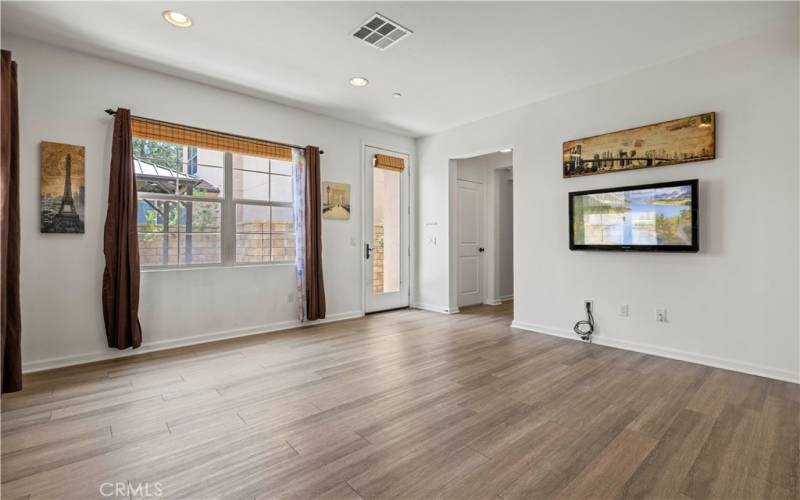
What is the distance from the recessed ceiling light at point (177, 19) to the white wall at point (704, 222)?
2800 millimetres

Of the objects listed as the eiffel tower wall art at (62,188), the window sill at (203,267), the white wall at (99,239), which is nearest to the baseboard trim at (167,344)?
the white wall at (99,239)

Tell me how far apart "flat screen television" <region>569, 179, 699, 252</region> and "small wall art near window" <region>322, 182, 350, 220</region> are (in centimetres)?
283

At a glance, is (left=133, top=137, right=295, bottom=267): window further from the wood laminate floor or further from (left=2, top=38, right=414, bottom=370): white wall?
the wood laminate floor

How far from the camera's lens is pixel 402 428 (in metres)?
2.14

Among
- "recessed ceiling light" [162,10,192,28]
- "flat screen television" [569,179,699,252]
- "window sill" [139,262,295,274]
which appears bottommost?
"window sill" [139,262,295,274]

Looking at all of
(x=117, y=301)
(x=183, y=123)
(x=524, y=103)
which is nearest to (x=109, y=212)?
(x=117, y=301)

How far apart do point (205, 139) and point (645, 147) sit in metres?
4.42

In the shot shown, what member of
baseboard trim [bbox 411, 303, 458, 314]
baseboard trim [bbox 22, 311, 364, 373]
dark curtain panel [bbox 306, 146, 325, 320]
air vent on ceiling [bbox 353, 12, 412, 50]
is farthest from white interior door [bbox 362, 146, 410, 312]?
air vent on ceiling [bbox 353, 12, 412, 50]

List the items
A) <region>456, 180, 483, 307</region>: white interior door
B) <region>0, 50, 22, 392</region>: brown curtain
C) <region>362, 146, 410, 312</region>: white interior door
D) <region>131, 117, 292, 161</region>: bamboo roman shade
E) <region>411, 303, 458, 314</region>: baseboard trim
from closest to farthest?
<region>0, 50, 22, 392</region>: brown curtain
<region>131, 117, 292, 161</region>: bamboo roman shade
<region>362, 146, 410, 312</region>: white interior door
<region>411, 303, 458, 314</region>: baseboard trim
<region>456, 180, 483, 307</region>: white interior door

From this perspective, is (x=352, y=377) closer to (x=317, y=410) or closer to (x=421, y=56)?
(x=317, y=410)

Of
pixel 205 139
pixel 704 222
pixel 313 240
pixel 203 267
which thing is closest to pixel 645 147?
pixel 704 222

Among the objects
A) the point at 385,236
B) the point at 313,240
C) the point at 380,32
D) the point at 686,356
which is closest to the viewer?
the point at 380,32

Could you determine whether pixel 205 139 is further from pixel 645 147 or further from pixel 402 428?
pixel 645 147

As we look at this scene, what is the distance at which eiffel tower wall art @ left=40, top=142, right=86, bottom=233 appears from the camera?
10.3 feet
